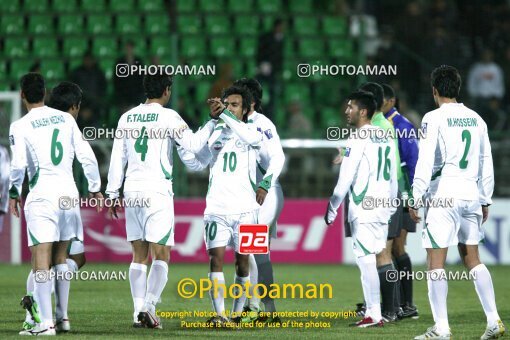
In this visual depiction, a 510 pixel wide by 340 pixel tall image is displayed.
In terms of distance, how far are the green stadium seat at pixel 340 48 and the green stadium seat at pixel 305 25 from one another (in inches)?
21.2

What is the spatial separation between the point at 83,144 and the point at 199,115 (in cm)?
998

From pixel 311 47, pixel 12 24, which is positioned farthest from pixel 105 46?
pixel 311 47

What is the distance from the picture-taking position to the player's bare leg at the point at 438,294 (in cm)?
933

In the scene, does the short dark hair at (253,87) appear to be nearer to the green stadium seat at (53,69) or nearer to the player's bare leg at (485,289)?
the player's bare leg at (485,289)

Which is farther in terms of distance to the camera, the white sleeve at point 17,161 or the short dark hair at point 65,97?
the short dark hair at point 65,97

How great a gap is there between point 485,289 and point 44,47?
13.5 metres

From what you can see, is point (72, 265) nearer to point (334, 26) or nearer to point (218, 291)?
point (218, 291)

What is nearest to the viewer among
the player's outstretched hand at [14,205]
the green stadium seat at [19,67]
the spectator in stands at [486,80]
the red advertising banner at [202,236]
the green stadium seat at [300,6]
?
the player's outstretched hand at [14,205]

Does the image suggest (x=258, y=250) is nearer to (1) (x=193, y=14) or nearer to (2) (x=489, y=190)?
(2) (x=489, y=190)

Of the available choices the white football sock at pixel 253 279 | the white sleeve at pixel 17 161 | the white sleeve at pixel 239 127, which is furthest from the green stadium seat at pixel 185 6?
the white sleeve at pixel 17 161

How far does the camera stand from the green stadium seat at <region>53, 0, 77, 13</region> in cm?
2172

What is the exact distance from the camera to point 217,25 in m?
21.8

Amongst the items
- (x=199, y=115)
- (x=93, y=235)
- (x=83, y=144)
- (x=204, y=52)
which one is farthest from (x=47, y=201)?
(x=204, y=52)

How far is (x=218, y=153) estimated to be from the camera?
10.4 metres
